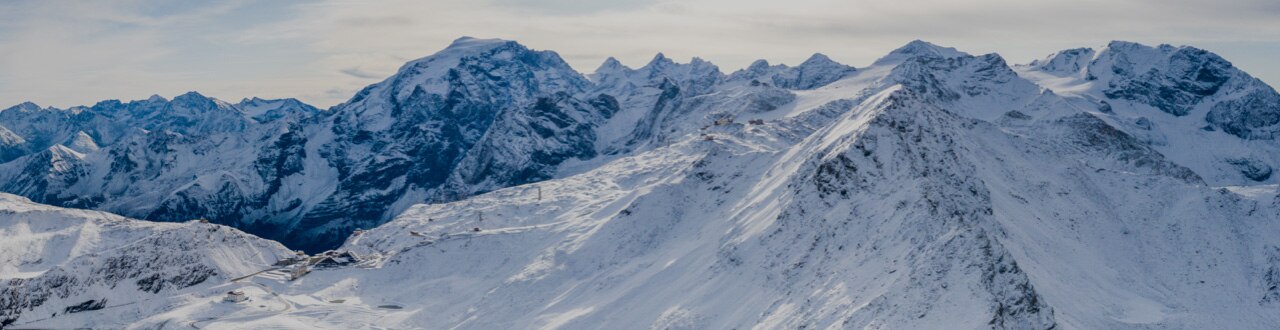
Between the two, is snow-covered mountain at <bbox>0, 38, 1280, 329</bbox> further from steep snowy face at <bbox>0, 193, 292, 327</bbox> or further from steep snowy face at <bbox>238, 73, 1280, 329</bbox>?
steep snowy face at <bbox>0, 193, 292, 327</bbox>

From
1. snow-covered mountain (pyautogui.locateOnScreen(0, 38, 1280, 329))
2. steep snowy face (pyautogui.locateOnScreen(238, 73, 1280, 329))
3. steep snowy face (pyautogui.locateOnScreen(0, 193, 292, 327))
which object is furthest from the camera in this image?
steep snowy face (pyautogui.locateOnScreen(0, 193, 292, 327))

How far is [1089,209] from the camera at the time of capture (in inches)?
4390

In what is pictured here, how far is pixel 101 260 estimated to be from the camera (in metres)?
110

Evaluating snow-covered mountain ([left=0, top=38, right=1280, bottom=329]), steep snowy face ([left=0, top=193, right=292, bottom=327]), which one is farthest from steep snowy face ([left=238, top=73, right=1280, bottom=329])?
steep snowy face ([left=0, top=193, right=292, bottom=327])

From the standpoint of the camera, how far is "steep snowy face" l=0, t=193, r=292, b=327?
341 feet

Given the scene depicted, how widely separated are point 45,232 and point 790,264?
12247 centimetres

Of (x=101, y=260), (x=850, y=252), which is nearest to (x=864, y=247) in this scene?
(x=850, y=252)

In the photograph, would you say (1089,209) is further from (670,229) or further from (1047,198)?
(670,229)

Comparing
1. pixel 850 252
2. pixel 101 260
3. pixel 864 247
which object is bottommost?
pixel 101 260

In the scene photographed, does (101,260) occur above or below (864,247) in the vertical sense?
below

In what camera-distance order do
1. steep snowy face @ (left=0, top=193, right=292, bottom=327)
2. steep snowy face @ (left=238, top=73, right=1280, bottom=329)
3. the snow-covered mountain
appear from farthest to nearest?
steep snowy face @ (left=0, top=193, right=292, bottom=327)
the snow-covered mountain
steep snowy face @ (left=238, top=73, right=1280, bottom=329)

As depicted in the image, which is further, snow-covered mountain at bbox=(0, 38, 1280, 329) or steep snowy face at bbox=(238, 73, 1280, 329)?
snow-covered mountain at bbox=(0, 38, 1280, 329)

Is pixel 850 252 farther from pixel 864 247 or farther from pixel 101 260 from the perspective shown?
pixel 101 260

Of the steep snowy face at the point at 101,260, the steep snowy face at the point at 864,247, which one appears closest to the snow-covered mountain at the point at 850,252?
the steep snowy face at the point at 864,247
